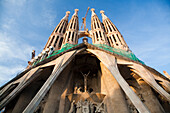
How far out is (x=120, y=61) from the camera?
891cm

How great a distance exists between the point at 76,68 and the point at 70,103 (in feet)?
12.0

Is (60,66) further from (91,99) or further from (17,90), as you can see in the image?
(91,99)

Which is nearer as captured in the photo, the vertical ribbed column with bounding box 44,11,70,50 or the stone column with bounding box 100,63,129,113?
the stone column with bounding box 100,63,129,113

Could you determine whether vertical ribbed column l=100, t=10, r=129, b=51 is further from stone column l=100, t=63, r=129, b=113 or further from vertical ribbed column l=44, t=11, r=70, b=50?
vertical ribbed column l=44, t=11, r=70, b=50

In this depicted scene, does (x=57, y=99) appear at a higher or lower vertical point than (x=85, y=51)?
lower

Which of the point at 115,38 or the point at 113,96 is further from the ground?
the point at 115,38

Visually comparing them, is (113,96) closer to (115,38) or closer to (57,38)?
(115,38)

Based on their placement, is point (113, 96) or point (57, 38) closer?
point (113, 96)

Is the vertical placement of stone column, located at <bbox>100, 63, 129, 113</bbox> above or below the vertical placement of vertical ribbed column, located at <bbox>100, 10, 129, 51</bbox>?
below

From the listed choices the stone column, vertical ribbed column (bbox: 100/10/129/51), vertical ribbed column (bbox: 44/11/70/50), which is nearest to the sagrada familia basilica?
the stone column

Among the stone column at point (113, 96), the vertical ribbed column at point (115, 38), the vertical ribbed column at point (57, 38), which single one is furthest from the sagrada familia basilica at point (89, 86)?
the vertical ribbed column at point (57, 38)

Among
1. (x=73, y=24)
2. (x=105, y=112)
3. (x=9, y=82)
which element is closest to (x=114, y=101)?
(x=105, y=112)

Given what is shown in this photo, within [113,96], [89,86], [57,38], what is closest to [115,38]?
[57,38]

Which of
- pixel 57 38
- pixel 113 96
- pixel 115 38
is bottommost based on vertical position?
pixel 113 96
